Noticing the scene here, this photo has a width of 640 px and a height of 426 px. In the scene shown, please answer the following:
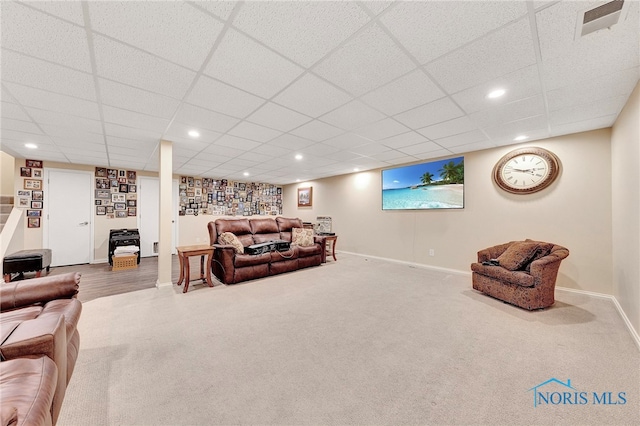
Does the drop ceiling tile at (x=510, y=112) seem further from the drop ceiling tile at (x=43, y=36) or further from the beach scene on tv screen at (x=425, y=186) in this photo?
the drop ceiling tile at (x=43, y=36)

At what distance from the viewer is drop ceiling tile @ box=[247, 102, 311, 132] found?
2680 millimetres

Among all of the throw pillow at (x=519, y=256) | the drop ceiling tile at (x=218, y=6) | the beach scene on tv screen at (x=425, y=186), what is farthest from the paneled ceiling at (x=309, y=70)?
the throw pillow at (x=519, y=256)

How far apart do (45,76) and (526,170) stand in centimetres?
596

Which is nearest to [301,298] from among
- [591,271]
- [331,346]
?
[331,346]

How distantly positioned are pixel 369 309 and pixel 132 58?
3248mm

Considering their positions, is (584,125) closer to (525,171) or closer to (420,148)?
(525,171)

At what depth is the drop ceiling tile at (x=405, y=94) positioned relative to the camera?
82.8 inches

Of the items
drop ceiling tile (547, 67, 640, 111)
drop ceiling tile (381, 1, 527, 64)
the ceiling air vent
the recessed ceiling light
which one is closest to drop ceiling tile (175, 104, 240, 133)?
drop ceiling tile (381, 1, 527, 64)

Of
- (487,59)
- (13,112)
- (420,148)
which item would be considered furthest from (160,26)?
(420,148)

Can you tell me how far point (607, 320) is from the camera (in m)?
2.57

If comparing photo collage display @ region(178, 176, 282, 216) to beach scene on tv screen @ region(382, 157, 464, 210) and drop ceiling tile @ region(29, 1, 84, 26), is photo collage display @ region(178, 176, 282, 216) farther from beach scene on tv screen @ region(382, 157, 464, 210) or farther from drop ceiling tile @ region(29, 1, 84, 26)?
drop ceiling tile @ region(29, 1, 84, 26)

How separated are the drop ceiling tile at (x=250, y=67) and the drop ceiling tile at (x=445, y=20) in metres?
0.82

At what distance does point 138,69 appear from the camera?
191cm

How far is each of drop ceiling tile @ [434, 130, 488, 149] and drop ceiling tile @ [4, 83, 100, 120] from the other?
4.55 metres
